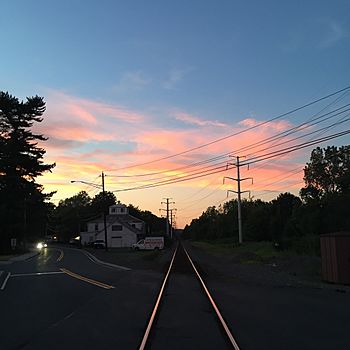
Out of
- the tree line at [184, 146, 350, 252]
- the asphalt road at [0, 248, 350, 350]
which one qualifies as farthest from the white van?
the asphalt road at [0, 248, 350, 350]

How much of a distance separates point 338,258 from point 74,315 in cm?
1392

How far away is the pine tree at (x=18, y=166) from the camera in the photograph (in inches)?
2576

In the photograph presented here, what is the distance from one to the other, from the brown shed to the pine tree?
49872mm

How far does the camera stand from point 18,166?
223 feet

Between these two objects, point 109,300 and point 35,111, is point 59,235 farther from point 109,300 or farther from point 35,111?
point 109,300

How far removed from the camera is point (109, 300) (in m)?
15.7

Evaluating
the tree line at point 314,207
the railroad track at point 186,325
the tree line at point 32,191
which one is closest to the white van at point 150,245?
the tree line at point 32,191

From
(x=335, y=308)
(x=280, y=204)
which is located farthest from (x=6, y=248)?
(x=335, y=308)

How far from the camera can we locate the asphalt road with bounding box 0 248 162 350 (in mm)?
9055

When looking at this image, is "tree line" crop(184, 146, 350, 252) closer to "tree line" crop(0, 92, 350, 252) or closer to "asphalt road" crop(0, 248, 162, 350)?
"tree line" crop(0, 92, 350, 252)

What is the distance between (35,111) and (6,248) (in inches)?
796

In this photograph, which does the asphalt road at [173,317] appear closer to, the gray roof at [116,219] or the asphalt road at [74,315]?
the asphalt road at [74,315]

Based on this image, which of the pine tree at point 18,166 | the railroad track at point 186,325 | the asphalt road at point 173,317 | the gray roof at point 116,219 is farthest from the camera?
the gray roof at point 116,219

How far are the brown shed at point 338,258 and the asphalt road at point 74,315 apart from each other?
8347 mm
